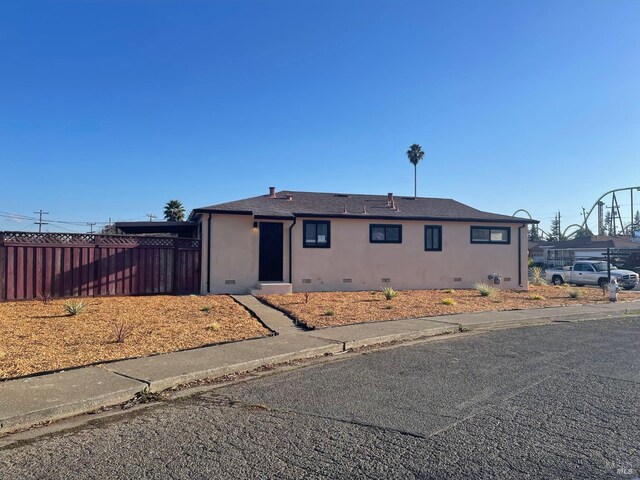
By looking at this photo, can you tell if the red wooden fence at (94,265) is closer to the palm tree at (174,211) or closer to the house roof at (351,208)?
the house roof at (351,208)

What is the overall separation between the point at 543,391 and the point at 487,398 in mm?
864

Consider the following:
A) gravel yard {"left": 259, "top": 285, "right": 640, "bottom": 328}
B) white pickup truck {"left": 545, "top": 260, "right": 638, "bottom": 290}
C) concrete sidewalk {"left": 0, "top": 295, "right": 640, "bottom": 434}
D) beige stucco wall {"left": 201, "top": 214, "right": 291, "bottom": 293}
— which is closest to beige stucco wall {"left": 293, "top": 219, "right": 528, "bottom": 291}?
gravel yard {"left": 259, "top": 285, "right": 640, "bottom": 328}

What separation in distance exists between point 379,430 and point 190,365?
11.7ft

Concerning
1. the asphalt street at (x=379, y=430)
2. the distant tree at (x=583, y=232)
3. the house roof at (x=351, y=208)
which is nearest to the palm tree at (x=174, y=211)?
the house roof at (x=351, y=208)

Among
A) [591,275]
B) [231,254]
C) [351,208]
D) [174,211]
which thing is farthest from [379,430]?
[174,211]

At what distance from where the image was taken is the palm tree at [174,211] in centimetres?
4966

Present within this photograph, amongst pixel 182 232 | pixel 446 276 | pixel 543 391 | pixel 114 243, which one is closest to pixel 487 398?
pixel 543 391

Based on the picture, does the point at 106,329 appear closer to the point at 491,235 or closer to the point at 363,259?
the point at 363,259

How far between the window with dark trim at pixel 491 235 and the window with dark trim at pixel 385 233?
3619 millimetres

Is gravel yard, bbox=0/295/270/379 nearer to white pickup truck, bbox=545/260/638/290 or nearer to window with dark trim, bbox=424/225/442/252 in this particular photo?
window with dark trim, bbox=424/225/442/252

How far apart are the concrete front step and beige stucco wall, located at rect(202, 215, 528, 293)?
1.85ft

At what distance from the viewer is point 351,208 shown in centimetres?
2164

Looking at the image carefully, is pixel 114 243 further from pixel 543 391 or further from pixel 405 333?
pixel 543 391

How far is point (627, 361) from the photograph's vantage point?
8.38 meters
